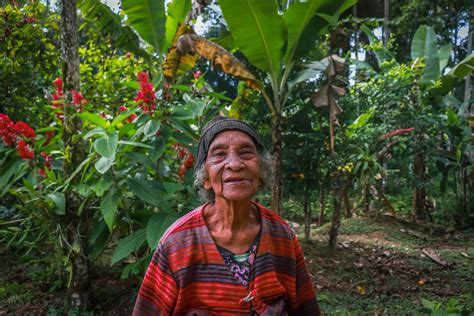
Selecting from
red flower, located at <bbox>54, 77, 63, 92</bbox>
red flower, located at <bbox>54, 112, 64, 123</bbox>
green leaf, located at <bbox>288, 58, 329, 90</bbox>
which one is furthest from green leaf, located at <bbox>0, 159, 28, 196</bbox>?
green leaf, located at <bbox>288, 58, 329, 90</bbox>

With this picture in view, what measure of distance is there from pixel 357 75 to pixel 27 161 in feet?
20.3

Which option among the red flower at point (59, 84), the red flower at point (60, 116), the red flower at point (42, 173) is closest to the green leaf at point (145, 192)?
the red flower at point (42, 173)

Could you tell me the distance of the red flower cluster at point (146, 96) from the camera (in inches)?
105

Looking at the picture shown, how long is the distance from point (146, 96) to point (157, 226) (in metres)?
0.82

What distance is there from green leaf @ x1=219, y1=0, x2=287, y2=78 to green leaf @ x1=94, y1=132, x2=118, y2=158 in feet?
6.34

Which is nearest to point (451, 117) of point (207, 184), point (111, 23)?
point (111, 23)

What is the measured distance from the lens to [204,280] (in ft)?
5.09

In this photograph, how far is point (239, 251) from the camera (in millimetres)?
1629

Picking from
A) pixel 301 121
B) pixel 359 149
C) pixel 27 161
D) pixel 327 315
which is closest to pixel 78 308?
pixel 27 161

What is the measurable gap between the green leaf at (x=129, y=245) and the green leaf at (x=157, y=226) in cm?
17

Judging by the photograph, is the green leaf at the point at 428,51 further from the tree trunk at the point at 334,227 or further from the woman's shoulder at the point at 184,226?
the woman's shoulder at the point at 184,226

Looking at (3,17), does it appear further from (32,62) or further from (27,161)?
(27,161)

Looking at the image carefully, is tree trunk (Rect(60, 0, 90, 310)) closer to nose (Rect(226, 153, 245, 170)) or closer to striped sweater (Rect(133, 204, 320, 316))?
striped sweater (Rect(133, 204, 320, 316))

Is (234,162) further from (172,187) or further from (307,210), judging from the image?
(307,210)
